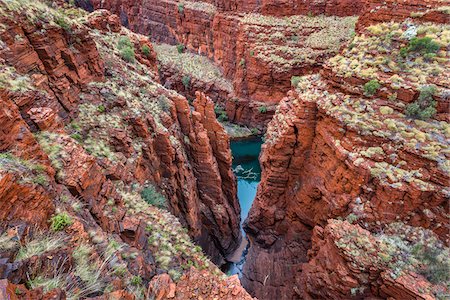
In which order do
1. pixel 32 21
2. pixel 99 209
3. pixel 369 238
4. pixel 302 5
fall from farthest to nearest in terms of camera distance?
pixel 302 5 → pixel 369 238 → pixel 32 21 → pixel 99 209

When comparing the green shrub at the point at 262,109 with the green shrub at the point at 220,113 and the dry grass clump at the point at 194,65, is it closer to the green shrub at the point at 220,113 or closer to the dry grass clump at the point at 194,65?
the green shrub at the point at 220,113

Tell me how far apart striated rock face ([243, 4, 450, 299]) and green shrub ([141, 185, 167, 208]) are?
669 cm

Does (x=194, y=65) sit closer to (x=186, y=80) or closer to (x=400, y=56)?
(x=186, y=80)

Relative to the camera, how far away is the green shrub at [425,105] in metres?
11.2

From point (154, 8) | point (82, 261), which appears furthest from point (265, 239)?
point (154, 8)

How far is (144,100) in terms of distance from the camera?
1401cm

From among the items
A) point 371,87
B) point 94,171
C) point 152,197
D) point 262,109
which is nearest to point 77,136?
point 94,171

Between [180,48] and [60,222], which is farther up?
[60,222]

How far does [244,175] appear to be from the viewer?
32594 millimetres

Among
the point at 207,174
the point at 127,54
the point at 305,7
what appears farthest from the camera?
the point at 305,7

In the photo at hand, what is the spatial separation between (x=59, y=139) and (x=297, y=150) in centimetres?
1135

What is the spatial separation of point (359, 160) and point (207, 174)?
8.26 metres

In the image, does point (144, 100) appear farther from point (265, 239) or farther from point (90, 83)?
point (265, 239)

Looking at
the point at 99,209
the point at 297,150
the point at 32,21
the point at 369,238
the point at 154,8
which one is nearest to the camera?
the point at 99,209
